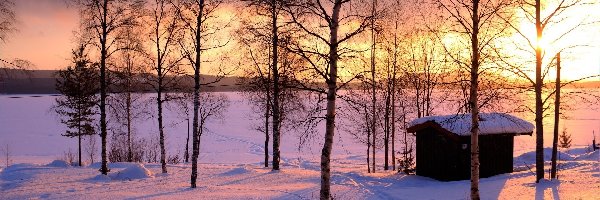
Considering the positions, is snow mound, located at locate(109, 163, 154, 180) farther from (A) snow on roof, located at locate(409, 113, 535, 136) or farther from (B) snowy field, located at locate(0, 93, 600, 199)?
(A) snow on roof, located at locate(409, 113, 535, 136)

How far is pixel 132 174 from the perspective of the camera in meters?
19.8

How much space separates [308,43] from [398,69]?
14.6m

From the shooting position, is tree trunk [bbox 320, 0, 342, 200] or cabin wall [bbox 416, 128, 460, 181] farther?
cabin wall [bbox 416, 128, 460, 181]

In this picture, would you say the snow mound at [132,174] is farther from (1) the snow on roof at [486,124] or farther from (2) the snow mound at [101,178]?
(1) the snow on roof at [486,124]

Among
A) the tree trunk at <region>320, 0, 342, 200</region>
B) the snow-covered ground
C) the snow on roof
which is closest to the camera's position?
the tree trunk at <region>320, 0, 342, 200</region>

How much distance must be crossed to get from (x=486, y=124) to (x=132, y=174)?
15.5 meters

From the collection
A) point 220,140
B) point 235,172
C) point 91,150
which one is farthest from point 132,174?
point 220,140

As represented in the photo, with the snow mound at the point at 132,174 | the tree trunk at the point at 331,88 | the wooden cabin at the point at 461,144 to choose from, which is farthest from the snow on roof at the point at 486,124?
the snow mound at the point at 132,174

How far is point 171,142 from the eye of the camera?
163 feet

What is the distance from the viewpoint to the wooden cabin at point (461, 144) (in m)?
18.9

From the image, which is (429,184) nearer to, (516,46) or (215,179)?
(516,46)

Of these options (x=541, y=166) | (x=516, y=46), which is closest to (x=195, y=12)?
(x=516, y=46)

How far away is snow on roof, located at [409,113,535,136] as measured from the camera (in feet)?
60.8

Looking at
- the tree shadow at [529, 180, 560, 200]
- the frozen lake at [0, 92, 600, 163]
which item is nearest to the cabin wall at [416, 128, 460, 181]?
the tree shadow at [529, 180, 560, 200]
